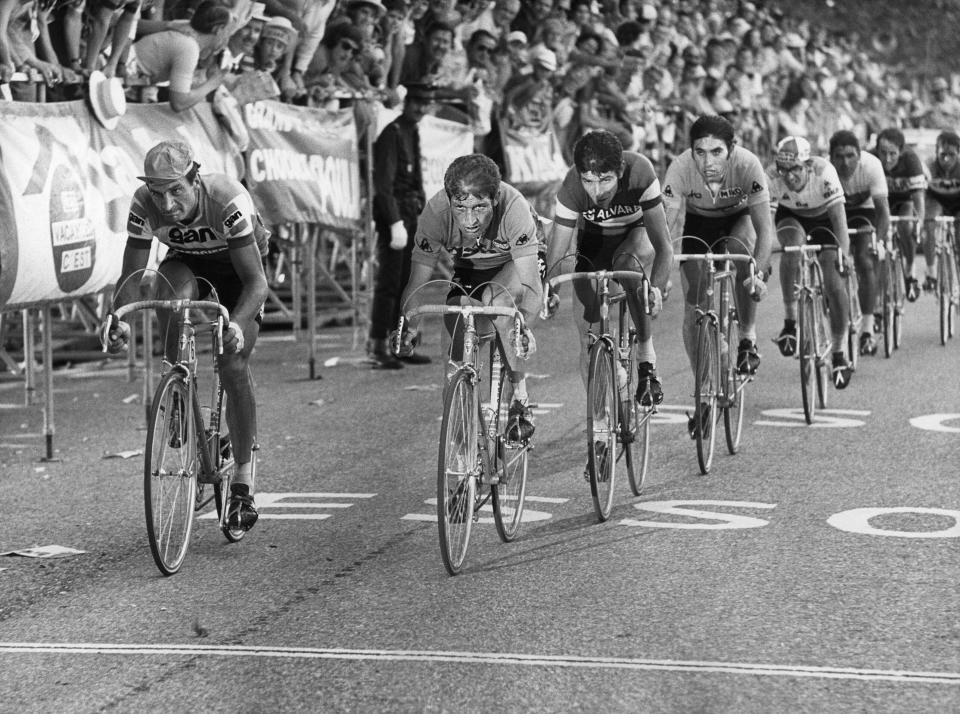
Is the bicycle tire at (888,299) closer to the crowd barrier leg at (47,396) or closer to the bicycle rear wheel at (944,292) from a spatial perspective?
the bicycle rear wheel at (944,292)

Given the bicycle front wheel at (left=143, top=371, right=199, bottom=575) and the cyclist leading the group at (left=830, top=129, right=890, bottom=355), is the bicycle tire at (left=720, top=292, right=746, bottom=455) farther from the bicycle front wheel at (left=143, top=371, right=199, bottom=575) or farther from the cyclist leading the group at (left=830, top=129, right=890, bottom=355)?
the cyclist leading the group at (left=830, top=129, right=890, bottom=355)

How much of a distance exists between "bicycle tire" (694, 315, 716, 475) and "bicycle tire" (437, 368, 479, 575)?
Result: 7.94 ft

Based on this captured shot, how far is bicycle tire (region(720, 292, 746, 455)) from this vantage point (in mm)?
9648

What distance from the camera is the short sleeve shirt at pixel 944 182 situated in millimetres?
16797

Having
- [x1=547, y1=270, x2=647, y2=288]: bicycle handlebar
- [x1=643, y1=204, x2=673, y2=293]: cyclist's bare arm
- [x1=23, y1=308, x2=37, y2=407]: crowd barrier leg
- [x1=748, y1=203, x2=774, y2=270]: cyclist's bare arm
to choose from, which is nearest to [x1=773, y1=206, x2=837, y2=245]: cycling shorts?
[x1=748, y1=203, x2=774, y2=270]: cyclist's bare arm

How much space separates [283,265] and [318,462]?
30.7 ft

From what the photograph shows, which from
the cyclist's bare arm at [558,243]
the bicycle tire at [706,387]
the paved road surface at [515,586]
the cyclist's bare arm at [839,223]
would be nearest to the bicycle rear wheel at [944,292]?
the cyclist's bare arm at [839,223]

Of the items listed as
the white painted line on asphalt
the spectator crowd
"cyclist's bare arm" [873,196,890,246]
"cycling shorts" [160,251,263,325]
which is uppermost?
the spectator crowd

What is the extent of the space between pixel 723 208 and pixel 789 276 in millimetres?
1224

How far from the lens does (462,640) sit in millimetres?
5871

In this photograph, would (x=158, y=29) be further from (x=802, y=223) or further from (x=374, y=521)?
(x=374, y=521)

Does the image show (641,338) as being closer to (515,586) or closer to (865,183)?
(515,586)

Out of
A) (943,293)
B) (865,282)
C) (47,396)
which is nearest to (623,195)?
(47,396)

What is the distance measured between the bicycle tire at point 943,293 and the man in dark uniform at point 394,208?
A: 4.82 meters
